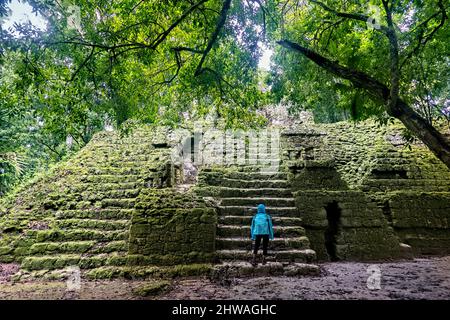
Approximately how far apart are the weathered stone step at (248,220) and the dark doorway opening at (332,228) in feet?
2.77

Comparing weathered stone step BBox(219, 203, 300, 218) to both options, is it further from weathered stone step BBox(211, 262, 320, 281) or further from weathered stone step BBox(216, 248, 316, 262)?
weathered stone step BBox(211, 262, 320, 281)

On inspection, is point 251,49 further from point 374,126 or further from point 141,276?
point 374,126

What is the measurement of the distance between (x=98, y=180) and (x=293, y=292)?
6.05 metres

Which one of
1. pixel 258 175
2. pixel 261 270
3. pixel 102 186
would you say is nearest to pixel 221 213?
pixel 261 270

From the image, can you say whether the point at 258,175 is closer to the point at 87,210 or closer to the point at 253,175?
the point at 253,175

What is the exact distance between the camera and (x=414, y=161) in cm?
841

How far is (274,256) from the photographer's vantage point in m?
5.11

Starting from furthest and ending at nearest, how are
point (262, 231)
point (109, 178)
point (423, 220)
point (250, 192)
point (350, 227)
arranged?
point (109, 178) < point (250, 192) < point (423, 220) < point (350, 227) < point (262, 231)

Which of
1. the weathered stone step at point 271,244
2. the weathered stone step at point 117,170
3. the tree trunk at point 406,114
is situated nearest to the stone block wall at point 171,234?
the weathered stone step at point 271,244

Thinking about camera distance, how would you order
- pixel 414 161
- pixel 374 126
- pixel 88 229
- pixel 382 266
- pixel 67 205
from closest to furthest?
pixel 382 266 → pixel 88 229 → pixel 67 205 → pixel 414 161 → pixel 374 126

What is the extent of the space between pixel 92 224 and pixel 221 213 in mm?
2925

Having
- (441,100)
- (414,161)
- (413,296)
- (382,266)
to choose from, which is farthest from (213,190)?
(441,100)

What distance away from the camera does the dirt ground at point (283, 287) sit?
3.79 meters

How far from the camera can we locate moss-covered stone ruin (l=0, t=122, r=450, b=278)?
502cm
